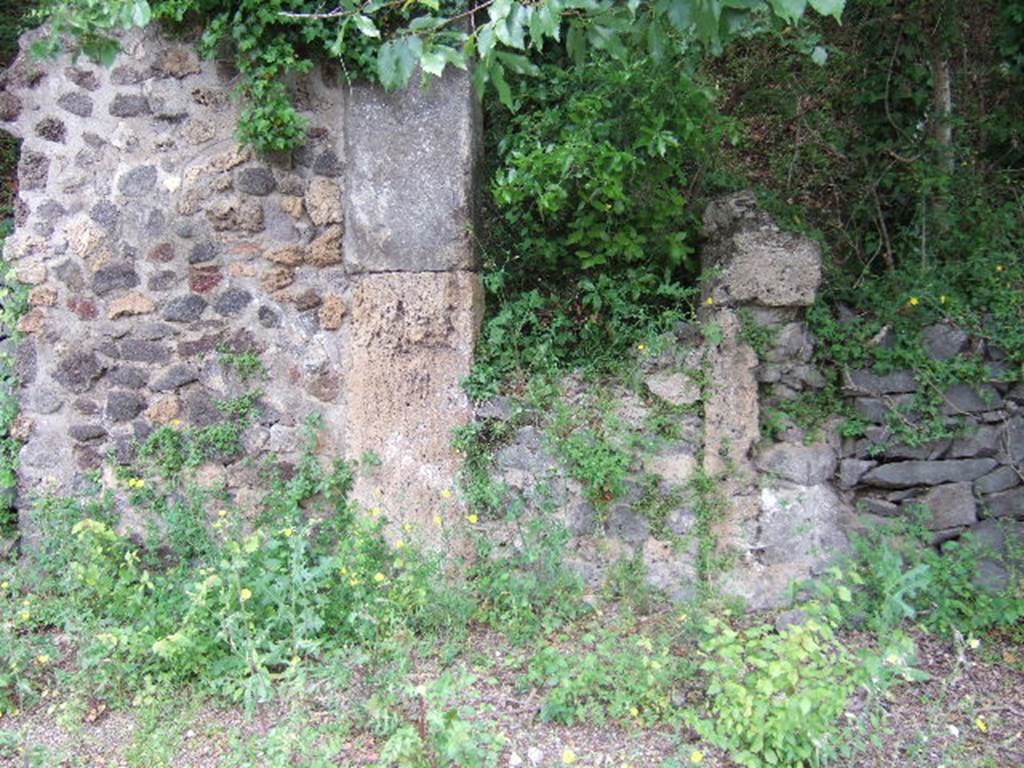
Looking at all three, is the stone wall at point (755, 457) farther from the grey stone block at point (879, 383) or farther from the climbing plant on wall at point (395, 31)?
the climbing plant on wall at point (395, 31)

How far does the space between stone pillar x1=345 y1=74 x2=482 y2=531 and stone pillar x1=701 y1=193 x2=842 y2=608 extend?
1080 millimetres

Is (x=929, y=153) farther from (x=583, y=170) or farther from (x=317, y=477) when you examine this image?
(x=317, y=477)

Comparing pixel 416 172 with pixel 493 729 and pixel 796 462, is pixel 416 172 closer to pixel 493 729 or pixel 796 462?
pixel 796 462

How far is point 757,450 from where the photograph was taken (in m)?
3.82

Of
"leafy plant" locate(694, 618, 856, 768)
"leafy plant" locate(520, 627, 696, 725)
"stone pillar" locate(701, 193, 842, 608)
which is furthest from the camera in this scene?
"stone pillar" locate(701, 193, 842, 608)

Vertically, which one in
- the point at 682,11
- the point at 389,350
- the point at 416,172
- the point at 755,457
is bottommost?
the point at 755,457

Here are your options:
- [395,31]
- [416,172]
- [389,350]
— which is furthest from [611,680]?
[395,31]

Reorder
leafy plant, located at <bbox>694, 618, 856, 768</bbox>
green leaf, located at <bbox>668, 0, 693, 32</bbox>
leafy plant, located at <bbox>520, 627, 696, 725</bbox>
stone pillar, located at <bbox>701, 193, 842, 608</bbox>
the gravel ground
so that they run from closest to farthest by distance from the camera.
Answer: green leaf, located at <bbox>668, 0, 693, 32</bbox>
leafy plant, located at <bbox>694, 618, 856, 768</bbox>
the gravel ground
leafy plant, located at <bbox>520, 627, 696, 725</bbox>
stone pillar, located at <bbox>701, 193, 842, 608</bbox>

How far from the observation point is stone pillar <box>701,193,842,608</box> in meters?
3.72

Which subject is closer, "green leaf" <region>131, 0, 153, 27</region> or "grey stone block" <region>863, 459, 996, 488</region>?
"green leaf" <region>131, 0, 153, 27</region>

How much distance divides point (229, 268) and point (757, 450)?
248 cm

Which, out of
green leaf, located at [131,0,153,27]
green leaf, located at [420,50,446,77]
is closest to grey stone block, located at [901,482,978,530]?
green leaf, located at [420,50,446,77]

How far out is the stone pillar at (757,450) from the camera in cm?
372

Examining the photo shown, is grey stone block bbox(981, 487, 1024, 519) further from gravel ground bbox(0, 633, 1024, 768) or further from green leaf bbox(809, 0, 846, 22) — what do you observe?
green leaf bbox(809, 0, 846, 22)
